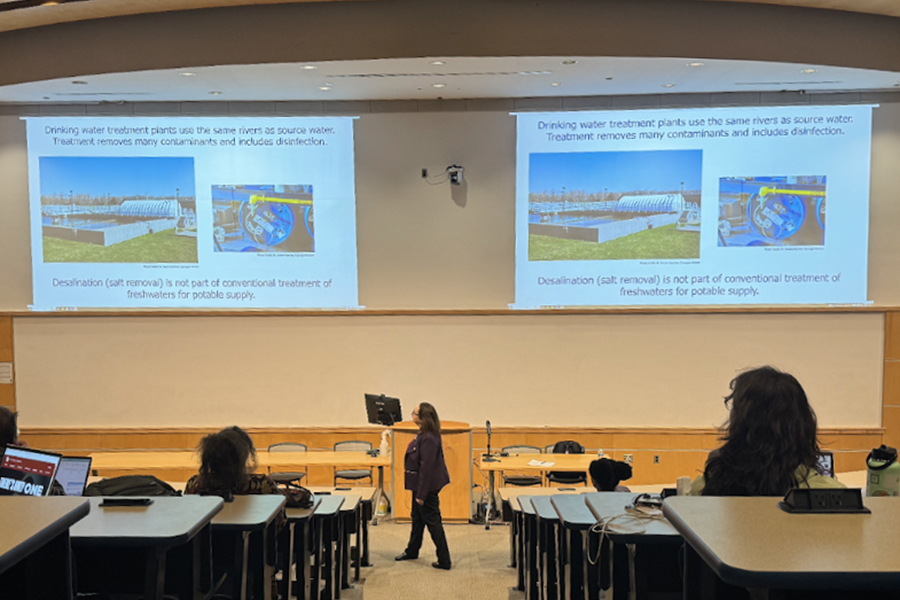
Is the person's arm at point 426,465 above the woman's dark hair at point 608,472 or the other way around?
the other way around

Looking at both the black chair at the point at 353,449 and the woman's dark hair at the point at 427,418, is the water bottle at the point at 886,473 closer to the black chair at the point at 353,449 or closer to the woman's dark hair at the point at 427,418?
the woman's dark hair at the point at 427,418

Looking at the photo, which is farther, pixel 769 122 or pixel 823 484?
pixel 769 122

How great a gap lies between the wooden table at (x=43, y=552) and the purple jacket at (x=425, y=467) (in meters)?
4.93

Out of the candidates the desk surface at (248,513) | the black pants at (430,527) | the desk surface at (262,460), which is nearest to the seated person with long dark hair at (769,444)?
the desk surface at (248,513)

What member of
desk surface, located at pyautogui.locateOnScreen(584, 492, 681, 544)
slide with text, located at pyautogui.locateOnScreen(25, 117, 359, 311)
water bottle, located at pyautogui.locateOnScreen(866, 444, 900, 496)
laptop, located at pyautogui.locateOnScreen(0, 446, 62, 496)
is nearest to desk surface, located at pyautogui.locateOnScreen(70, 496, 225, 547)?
laptop, located at pyautogui.locateOnScreen(0, 446, 62, 496)

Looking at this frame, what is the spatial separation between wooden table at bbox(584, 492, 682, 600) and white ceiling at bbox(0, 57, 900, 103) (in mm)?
5143

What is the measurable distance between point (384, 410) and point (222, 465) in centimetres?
433

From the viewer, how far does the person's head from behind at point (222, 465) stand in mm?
3912

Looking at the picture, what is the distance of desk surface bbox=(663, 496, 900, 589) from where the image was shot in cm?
160

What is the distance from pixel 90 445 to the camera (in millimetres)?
9508

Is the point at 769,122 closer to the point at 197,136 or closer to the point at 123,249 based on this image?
the point at 197,136

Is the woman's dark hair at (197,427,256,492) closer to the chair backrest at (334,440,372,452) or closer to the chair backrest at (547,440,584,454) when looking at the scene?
the chair backrest at (334,440,372,452)

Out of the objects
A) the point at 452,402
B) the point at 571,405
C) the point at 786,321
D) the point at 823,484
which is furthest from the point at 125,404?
the point at 823,484

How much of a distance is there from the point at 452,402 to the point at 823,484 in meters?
6.91
